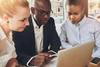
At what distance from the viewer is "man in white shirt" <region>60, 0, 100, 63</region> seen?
1541mm

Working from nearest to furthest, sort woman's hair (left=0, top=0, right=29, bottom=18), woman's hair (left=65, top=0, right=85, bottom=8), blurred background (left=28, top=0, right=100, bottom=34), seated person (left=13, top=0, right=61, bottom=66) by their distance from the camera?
woman's hair (left=0, top=0, right=29, bottom=18) → seated person (left=13, top=0, right=61, bottom=66) → blurred background (left=28, top=0, right=100, bottom=34) → woman's hair (left=65, top=0, right=85, bottom=8)

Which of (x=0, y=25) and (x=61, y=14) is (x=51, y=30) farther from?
(x=0, y=25)

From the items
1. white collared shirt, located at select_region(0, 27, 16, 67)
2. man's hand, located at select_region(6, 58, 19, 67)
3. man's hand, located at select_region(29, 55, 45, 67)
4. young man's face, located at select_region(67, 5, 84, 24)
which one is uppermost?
Result: young man's face, located at select_region(67, 5, 84, 24)

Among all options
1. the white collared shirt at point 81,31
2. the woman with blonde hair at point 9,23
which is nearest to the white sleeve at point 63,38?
the white collared shirt at point 81,31

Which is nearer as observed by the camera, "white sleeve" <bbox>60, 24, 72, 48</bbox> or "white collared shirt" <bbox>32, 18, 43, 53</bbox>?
"white collared shirt" <bbox>32, 18, 43, 53</bbox>

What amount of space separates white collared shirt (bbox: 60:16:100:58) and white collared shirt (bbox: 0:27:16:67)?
73 cm

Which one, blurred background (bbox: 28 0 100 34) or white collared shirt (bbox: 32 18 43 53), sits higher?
blurred background (bbox: 28 0 100 34)

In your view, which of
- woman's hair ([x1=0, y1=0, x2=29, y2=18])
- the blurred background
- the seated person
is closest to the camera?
woman's hair ([x1=0, y1=0, x2=29, y2=18])

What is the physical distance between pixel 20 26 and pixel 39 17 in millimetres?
265

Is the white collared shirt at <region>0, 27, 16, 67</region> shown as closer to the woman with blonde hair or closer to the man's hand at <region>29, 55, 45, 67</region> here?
the woman with blonde hair

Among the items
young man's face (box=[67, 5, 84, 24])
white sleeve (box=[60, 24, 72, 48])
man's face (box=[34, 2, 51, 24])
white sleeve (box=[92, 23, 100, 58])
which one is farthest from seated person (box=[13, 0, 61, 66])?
white sleeve (box=[92, 23, 100, 58])

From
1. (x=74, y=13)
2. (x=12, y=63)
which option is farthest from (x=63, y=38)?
(x=12, y=63)

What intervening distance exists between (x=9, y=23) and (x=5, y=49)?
221mm

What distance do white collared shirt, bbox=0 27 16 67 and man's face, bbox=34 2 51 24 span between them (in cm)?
37
